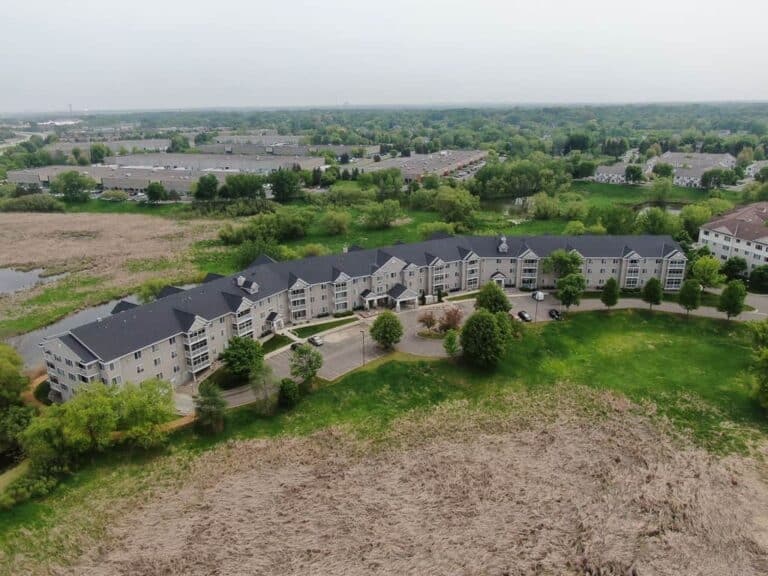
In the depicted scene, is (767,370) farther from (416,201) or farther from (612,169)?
(612,169)

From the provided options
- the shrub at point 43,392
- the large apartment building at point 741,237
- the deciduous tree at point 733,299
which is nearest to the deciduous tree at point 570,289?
the deciduous tree at point 733,299

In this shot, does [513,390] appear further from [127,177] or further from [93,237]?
[127,177]

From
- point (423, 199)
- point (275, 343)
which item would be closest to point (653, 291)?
point (275, 343)

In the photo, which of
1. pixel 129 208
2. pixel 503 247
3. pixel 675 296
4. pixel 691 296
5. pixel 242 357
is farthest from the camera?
pixel 129 208

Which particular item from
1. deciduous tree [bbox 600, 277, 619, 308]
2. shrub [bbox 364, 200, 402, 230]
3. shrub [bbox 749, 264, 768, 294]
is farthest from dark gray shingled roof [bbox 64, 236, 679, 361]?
shrub [bbox 364, 200, 402, 230]

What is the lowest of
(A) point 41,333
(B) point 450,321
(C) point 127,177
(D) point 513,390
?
(D) point 513,390

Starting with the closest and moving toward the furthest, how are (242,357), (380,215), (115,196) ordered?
1. (242,357)
2. (380,215)
3. (115,196)

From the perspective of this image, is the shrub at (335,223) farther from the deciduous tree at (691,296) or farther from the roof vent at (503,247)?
the deciduous tree at (691,296)
